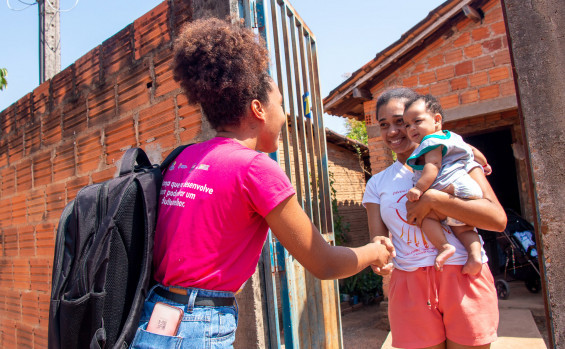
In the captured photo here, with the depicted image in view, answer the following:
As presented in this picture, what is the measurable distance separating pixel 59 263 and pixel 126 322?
31 centimetres

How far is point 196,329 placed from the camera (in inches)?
51.6

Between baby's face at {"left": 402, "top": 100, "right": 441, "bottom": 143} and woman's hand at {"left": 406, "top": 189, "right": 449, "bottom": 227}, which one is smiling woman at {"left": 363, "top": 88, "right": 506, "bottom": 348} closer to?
woman's hand at {"left": 406, "top": 189, "right": 449, "bottom": 227}

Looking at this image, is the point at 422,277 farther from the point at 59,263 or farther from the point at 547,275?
the point at 59,263

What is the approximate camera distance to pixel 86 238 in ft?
4.55

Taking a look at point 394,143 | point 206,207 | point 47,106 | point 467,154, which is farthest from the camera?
point 47,106

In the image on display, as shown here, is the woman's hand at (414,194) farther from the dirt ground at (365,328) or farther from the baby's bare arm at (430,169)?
the dirt ground at (365,328)

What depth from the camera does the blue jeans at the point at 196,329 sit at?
130cm

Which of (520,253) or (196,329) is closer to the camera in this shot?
(196,329)

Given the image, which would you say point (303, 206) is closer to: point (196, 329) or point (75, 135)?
point (196, 329)

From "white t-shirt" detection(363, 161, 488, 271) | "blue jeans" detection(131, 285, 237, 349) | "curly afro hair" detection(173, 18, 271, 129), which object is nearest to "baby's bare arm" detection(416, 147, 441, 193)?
"white t-shirt" detection(363, 161, 488, 271)

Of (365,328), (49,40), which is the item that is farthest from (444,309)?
(49,40)

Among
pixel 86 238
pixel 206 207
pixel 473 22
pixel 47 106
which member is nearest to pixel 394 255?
pixel 206 207

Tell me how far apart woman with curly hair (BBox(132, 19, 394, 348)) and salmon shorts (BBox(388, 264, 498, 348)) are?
1.69 ft

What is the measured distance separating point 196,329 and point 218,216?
1.13 feet
